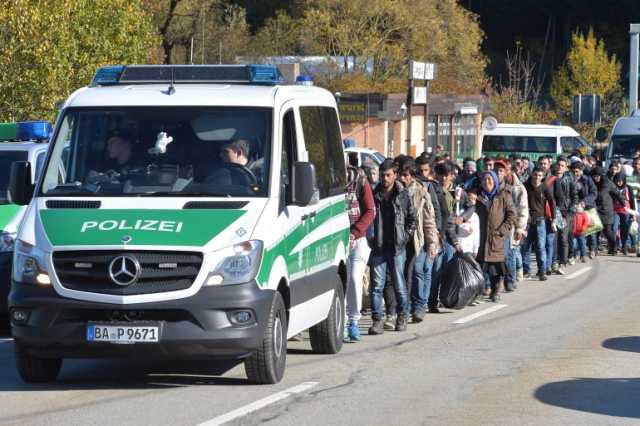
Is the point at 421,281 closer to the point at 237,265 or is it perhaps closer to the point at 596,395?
the point at 596,395

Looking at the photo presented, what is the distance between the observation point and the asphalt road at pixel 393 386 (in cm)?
924

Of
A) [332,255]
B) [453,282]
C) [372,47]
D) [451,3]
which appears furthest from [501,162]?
[451,3]

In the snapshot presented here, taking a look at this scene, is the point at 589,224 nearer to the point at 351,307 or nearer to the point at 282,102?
the point at 351,307

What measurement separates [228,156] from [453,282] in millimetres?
6801

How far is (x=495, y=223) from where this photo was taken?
18797 millimetres

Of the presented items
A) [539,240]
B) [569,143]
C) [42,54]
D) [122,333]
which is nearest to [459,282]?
[539,240]

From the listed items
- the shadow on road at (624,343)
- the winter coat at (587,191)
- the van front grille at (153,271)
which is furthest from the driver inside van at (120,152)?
the winter coat at (587,191)

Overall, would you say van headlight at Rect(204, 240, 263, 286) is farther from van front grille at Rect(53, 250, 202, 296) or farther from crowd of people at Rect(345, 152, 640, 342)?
crowd of people at Rect(345, 152, 640, 342)

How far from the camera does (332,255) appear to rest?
12.5m

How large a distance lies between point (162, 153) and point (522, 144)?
4030cm

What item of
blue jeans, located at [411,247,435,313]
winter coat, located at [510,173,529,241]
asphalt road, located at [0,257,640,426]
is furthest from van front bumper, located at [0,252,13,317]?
winter coat, located at [510,173,529,241]

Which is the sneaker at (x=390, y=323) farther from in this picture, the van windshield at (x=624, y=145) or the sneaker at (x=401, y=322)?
the van windshield at (x=624, y=145)

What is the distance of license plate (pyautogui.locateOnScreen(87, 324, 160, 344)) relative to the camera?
987 centimetres

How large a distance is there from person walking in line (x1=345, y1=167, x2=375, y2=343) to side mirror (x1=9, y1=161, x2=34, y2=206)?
3923 mm
